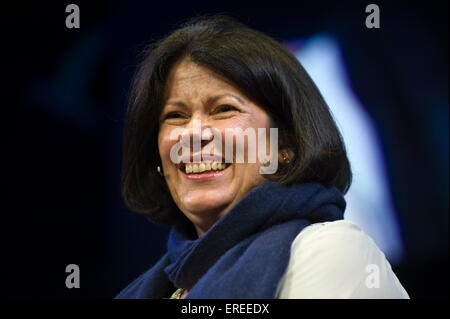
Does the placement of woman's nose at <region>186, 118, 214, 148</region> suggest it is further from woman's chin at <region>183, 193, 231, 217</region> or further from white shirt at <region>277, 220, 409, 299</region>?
white shirt at <region>277, 220, 409, 299</region>

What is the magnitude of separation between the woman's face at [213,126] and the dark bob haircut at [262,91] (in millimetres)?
32

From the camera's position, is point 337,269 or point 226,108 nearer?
point 337,269

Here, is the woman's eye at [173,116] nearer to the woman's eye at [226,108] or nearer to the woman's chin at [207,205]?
the woman's eye at [226,108]

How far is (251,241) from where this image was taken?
3.66 ft

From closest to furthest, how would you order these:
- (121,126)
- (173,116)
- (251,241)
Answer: (251,241)
(173,116)
(121,126)

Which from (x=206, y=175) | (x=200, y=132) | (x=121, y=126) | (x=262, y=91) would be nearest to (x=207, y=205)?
(x=206, y=175)

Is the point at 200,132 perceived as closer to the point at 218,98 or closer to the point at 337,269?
the point at 218,98

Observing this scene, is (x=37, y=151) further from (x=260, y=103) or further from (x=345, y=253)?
(x=345, y=253)

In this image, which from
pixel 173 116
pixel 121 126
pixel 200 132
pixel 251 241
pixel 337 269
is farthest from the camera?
pixel 121 126

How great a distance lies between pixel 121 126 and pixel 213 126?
1.16 m

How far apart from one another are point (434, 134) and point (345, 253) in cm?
138

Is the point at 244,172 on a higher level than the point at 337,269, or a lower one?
higher

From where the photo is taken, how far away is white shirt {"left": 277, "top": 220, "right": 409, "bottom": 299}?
36.8 inches

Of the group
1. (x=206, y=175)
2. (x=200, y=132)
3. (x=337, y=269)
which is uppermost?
(x=200, y=132)
